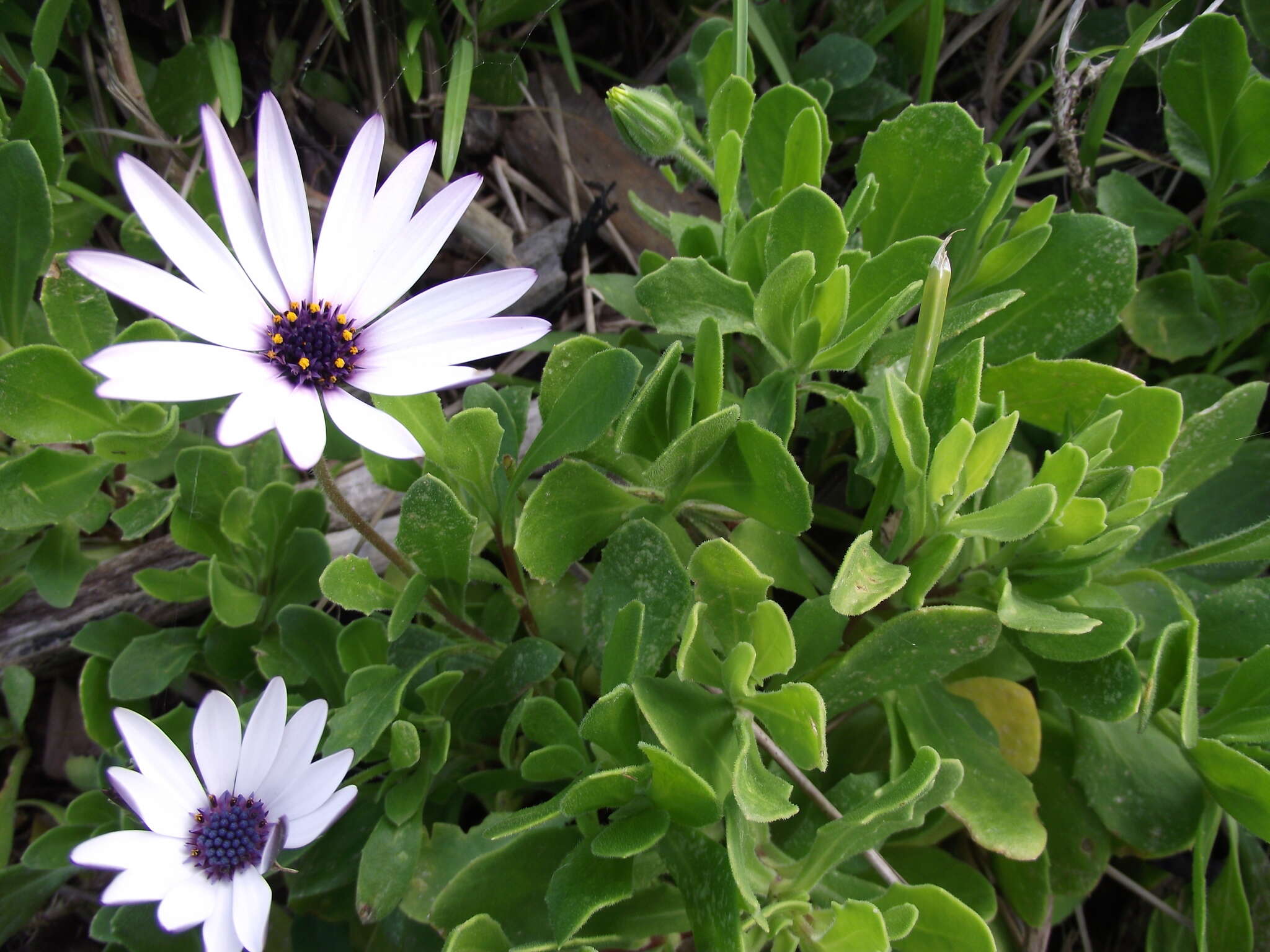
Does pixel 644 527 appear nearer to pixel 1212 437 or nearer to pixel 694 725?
pixel 694 725

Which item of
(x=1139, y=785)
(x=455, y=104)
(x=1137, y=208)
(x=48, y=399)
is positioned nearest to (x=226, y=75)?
(x=455, y=104)

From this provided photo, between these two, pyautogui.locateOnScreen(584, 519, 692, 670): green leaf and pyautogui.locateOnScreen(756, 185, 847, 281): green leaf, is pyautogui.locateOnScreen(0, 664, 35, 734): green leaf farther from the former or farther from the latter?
pyautogui.locateOnScreen(756, 185, 847, 281): green leaf

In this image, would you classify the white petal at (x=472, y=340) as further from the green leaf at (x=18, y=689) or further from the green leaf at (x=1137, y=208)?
the green leaf at (x=1137, y=208)

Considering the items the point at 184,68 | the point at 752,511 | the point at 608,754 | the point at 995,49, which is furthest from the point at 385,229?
the point at 995,49

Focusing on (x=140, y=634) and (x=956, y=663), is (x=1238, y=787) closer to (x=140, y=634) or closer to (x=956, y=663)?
(x=956, y=663)

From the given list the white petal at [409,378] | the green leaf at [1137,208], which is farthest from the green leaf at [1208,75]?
the white petal at [409,378]
